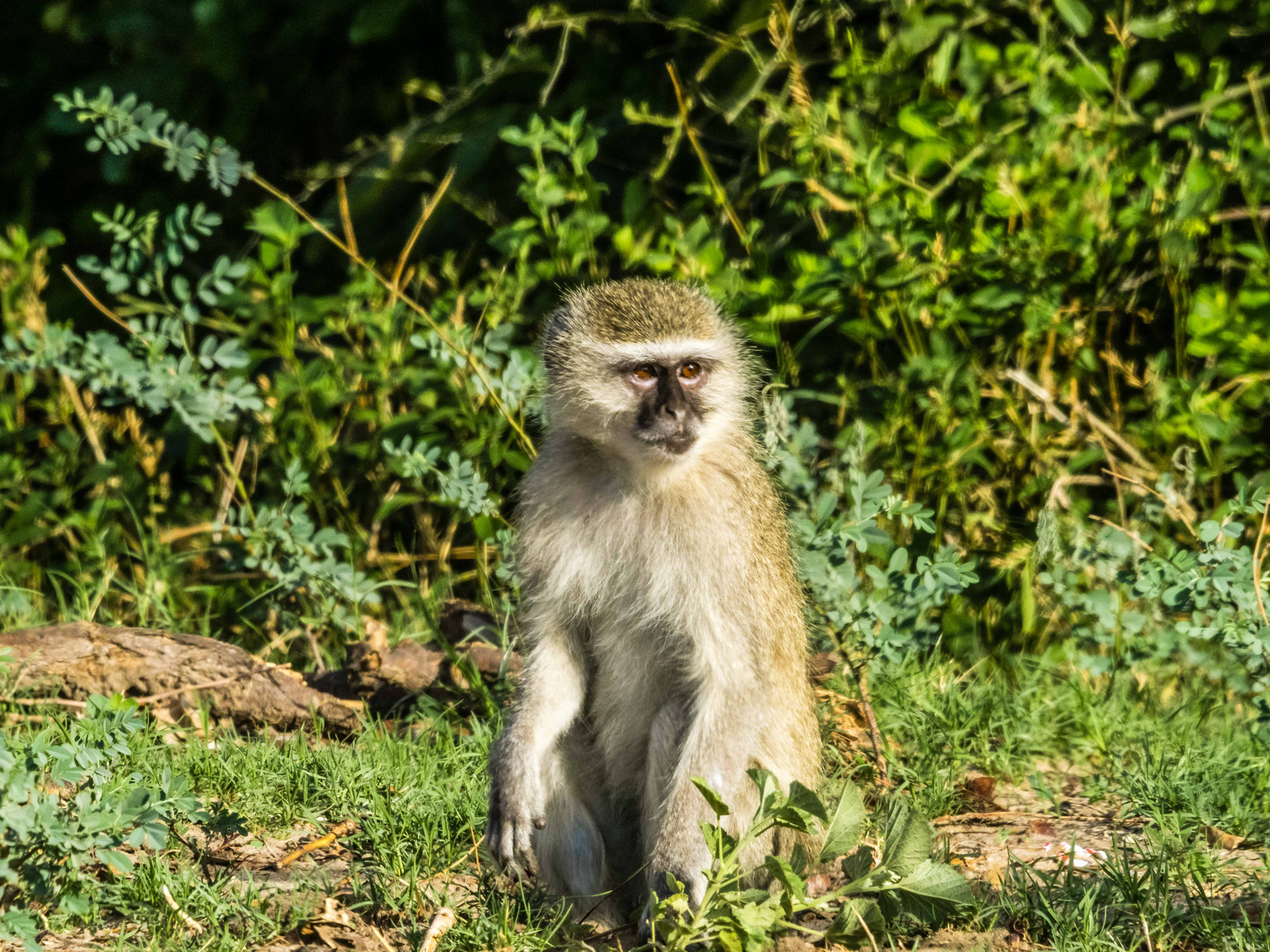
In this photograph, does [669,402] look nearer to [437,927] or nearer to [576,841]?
[576,841]

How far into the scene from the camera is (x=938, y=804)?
4094 millimetres

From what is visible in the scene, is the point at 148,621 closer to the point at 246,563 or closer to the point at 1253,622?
the point at 246,563

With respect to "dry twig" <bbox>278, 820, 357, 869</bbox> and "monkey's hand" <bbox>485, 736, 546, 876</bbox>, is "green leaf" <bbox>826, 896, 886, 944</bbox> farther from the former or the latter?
"dry twig" <bbox>278, 820, 357, 869</bbox>

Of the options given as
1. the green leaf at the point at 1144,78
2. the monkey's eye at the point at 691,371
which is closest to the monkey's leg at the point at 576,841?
the monkey's eye at the point at 691,371

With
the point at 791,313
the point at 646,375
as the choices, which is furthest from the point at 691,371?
the point at 791,313

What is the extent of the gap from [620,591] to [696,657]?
0.32m

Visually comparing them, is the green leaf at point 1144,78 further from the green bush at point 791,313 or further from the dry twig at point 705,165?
the dry twig at point 705,165

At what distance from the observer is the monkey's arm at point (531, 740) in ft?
11.6

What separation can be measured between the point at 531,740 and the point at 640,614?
0.47m

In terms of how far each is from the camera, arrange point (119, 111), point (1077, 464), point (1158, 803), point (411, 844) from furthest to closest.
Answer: point (1077, 464) < point (119, 111) < point (1158, 803) < point (411, 844)

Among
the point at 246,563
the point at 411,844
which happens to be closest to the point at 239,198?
the point at 246,563

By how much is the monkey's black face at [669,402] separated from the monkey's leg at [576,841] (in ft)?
3.16

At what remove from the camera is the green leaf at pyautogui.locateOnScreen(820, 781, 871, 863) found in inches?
131

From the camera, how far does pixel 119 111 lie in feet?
15.6
